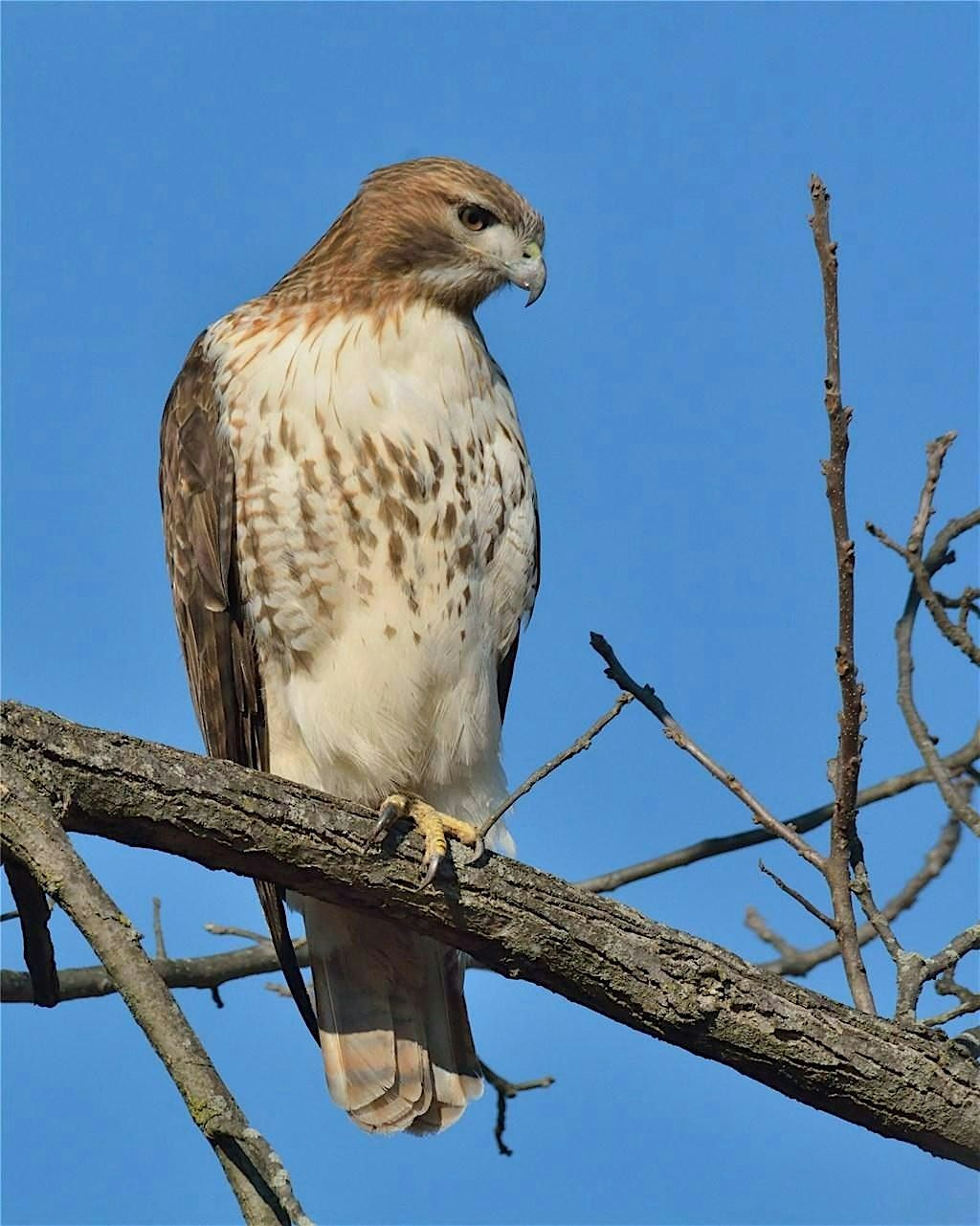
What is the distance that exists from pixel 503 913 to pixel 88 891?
1.26 m

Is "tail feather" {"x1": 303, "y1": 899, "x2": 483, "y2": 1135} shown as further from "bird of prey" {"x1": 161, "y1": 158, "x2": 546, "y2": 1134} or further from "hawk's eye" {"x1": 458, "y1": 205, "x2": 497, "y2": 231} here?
"hawk's eye" {"x1": 458, "y1": 205, "x2": 497, "y2": 231}

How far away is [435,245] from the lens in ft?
16.5

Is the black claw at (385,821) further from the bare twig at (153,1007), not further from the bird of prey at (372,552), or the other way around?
the bare twig at (153,1007)

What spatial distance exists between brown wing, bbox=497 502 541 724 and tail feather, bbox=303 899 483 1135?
76 cm

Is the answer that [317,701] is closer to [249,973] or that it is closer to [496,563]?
→ [496,563]

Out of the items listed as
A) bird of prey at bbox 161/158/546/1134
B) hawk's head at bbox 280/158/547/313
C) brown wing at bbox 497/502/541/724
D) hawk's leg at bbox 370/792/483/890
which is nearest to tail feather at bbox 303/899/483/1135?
bird of prey at bbox 161/158/546/1134

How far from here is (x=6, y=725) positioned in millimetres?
3117

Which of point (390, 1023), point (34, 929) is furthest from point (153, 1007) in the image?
point (390, 1023)

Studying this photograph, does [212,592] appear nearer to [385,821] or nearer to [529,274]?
[385,821]

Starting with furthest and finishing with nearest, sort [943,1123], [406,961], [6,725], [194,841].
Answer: [406,961], [943,1123], [194,841], [6,725]

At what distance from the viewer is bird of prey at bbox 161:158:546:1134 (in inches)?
178

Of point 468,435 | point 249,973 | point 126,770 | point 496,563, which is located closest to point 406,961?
point 249,973

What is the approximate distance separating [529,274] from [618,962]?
225 cm

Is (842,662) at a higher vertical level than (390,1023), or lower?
lower
